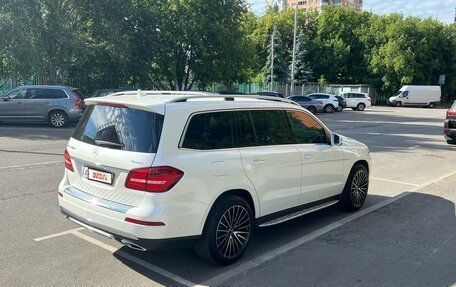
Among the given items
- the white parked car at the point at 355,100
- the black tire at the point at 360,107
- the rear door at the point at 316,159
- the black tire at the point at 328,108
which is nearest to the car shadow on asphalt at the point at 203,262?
the rear door at the point at 316,159

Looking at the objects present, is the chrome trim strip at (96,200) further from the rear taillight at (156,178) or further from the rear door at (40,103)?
the rear door at (40,103)

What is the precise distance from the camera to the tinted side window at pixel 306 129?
5.43 meters

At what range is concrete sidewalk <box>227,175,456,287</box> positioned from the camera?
13.6 ft

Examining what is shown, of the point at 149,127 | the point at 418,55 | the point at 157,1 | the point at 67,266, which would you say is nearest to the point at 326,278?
the point at 149,127

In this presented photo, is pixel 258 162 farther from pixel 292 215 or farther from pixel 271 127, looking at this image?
pixel 292 215

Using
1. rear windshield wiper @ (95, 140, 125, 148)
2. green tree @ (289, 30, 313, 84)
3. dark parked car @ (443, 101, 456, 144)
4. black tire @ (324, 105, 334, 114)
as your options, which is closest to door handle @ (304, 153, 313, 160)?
rear windshield wiper @ (95, 140, 125, 148)

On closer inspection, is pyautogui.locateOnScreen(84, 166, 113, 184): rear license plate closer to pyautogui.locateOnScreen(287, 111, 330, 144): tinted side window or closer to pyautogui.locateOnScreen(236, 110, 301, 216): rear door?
pyautogui.locateOnScreen(236, 110, 301, 216): rear door

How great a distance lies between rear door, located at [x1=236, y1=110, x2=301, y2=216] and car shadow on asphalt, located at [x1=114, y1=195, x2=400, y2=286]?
445 millimetres

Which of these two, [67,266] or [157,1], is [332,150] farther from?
[157,1]

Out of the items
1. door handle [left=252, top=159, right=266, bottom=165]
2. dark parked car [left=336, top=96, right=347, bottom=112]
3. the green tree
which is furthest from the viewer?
the green tree

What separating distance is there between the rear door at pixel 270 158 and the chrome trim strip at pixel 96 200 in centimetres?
132

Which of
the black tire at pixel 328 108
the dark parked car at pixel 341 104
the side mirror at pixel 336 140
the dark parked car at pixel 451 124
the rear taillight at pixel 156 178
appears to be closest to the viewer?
the rear taillight at pixel 156 178

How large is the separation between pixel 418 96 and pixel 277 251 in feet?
164

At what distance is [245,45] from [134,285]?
28435 millimetres
